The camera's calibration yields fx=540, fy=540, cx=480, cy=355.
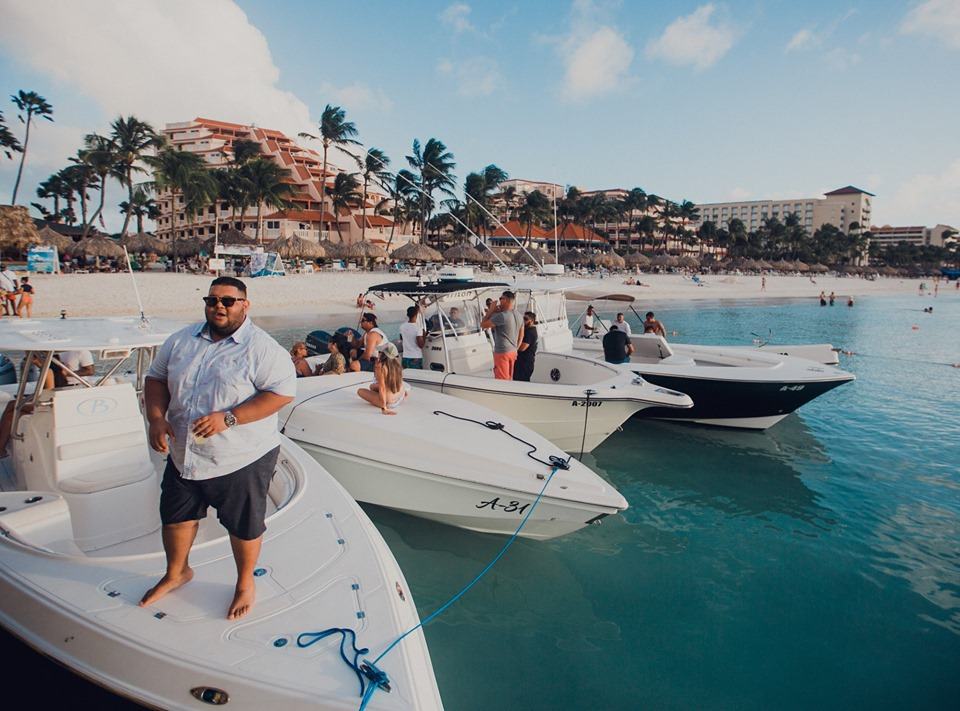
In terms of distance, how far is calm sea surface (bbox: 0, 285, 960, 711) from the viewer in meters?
4.25

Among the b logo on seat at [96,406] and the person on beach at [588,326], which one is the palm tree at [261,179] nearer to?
the person on beach at [588,326]

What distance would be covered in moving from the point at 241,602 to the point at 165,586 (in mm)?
435

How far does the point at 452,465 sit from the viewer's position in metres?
5.66

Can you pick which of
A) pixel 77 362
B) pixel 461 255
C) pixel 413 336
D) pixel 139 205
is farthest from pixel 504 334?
pixel 139 205

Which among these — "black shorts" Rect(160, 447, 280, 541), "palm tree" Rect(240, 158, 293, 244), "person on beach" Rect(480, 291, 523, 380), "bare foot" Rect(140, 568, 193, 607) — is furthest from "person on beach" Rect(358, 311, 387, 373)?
"palm tree" Rect(240, 158, 293, 244)

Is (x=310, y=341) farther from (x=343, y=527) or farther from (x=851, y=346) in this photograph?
(x=851, y=346)

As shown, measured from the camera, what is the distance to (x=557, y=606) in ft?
17.0

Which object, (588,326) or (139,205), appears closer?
(588,326)

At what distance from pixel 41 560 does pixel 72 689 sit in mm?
720

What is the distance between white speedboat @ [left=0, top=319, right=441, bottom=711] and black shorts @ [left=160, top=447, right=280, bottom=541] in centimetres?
47

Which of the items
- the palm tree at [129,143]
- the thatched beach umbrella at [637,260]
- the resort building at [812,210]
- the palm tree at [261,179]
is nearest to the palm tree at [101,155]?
the palm tree at [129,143]

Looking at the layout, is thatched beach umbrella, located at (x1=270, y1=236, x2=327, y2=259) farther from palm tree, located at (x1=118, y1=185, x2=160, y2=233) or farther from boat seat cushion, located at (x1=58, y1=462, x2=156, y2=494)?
boat seat cushion, located at (x1=58, y1=462, x2=156, y2=494)

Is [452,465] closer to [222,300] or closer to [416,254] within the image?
[222,300]

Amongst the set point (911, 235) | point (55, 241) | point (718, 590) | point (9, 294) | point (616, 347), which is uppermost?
point (911, 235)
